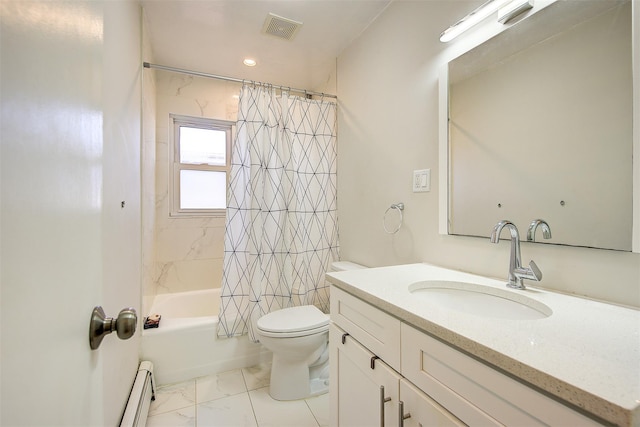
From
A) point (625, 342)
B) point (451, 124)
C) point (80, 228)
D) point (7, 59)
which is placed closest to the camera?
point (7, 59)

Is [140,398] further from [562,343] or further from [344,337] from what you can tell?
[562,343]

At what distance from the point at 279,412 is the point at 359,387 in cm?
86

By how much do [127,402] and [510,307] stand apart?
1761 millimetres

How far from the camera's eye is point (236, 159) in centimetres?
192

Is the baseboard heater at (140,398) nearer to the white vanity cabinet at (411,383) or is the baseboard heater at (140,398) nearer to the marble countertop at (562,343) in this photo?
the white vanity cabinet at (411,383)

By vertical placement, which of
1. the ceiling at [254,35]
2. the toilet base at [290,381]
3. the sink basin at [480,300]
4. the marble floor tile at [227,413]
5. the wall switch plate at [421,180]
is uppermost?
the ceiling at [254,35]

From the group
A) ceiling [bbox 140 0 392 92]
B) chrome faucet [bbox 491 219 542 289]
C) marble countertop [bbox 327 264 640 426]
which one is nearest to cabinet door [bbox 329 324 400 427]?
marble countertop [bbox 327 264 640 426]

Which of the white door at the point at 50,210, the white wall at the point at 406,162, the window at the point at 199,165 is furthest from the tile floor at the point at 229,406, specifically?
the window at the point at 199,165

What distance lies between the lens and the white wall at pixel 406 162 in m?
0.90

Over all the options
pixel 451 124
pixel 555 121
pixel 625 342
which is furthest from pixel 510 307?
pixel 451 124

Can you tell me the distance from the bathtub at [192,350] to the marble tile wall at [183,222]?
477 mm

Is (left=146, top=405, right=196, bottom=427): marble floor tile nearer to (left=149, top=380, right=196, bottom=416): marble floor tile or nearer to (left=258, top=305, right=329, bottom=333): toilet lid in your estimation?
(left=149, top=380, right=196, bottom=416): marble floor tile

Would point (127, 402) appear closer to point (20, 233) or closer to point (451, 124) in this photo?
point (20, 233)

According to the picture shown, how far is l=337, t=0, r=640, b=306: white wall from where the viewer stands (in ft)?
2.94
